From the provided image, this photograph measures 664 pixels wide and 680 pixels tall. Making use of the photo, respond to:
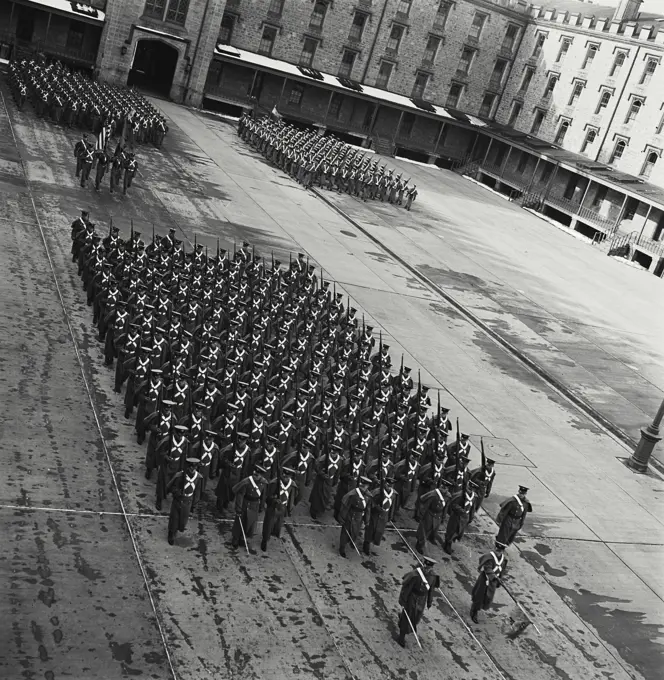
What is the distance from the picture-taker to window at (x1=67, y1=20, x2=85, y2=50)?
52.4 metres

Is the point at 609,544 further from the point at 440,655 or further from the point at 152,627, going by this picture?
the point at 152,627

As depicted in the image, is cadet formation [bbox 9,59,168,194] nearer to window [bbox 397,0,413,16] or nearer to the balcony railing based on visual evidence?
window [bbox 397,0,413,16]

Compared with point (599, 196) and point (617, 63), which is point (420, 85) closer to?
point (617, 63)

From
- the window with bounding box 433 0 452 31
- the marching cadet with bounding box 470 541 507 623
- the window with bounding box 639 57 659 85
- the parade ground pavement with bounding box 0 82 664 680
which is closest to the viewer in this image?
the parade ground pavement with bounding box 0 82 664 680

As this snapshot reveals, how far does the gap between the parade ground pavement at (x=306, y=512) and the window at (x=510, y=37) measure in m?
34.1

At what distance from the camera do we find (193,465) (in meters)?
12.9

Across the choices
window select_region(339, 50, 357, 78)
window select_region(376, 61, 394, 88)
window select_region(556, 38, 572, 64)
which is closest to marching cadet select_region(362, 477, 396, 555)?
window select_region(339, 50, 357, 78)

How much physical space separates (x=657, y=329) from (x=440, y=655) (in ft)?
81.1

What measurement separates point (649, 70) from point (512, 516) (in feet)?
146

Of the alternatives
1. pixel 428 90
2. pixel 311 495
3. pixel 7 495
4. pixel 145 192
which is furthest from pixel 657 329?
pixel 428 90

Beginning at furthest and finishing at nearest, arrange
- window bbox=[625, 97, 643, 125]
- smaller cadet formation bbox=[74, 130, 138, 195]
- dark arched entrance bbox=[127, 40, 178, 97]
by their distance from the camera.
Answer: dark arched entrance bbox=[127, 40, 178, 97], window bbox=[625, 97, 643, 125], smaller cadet formation bbox=[74, 130, 138, 195]

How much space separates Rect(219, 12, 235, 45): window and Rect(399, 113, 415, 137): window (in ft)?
42.1

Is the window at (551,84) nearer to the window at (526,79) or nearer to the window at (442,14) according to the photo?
the window at (526,79)

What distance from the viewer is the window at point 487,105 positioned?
6288 centimetres
